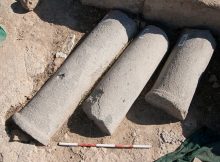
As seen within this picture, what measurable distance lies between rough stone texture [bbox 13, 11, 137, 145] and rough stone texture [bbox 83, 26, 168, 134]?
0.65 ft

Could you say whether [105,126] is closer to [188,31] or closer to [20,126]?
[20,126]

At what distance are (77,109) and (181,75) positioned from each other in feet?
5.47

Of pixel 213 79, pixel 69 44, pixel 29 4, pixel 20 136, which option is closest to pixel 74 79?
pixel 69 44

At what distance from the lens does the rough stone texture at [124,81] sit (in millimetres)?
6859

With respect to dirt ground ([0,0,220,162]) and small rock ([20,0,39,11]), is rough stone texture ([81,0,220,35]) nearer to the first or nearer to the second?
dirt ground ([0,0,220,162])

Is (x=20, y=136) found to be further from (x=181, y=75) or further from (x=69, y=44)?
(x=181, y=75)

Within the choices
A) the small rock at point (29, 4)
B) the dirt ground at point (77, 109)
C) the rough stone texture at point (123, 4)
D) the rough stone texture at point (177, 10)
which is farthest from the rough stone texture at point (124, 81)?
the small rock at point (29, 4)

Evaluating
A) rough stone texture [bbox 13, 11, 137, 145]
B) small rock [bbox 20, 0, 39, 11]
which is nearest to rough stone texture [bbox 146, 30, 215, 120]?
rough stone texture [bbox 13, 11, 137, 145]

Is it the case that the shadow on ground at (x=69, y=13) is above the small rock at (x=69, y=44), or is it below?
above

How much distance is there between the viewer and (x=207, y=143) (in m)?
7.11

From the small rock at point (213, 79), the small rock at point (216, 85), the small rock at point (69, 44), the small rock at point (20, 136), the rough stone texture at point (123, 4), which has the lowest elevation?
the small rock at point (20, 136)

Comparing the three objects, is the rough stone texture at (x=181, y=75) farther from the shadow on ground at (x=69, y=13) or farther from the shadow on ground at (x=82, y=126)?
the shadow on ground at (x=69, y=13)

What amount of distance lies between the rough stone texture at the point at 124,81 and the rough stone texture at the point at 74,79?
197 millimetres

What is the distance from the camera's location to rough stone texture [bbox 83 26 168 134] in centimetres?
686
